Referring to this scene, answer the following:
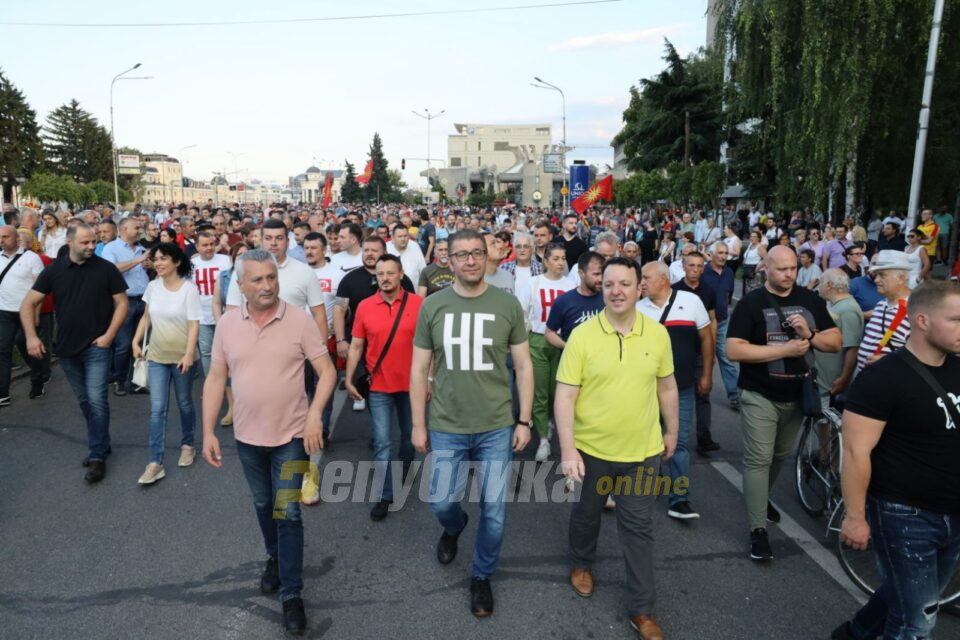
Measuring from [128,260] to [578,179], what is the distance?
16734mm

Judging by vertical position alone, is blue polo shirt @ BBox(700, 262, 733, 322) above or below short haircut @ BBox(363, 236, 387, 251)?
below

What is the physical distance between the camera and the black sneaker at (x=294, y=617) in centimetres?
354

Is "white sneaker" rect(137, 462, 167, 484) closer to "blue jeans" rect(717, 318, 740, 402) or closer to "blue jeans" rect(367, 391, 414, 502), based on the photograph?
"blue jeans" rect(367, 391, 414, 502)

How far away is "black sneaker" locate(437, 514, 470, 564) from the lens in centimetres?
429

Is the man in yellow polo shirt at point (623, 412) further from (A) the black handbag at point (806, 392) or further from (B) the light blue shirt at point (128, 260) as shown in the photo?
(B) the light blue shirt at point (128, 260)

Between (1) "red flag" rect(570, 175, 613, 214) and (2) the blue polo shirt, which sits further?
(1) "red flag" rect(570, 175, 613, 214)

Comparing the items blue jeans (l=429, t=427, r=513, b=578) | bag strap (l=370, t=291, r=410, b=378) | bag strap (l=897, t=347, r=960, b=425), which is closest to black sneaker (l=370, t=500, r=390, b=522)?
bag strap (l=370, t=291, r=410, b=378)

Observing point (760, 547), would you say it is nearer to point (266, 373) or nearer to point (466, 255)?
point (466, 255)

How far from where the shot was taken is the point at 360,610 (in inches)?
148

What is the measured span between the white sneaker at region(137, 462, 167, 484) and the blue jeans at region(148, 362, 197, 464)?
4 centimetres

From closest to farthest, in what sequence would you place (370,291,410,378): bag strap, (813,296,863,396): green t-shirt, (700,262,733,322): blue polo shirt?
(370,291,410,378): bag strap
(813,296,863,396): green t-shirt
(700,262,733,322): blue polo shirt

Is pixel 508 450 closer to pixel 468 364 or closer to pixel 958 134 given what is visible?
pixel 468 364

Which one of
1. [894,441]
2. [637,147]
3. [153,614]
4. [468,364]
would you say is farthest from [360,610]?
[637,147]

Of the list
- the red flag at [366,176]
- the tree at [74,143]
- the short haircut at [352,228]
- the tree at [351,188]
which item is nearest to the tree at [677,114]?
the red flag at [366,176]
